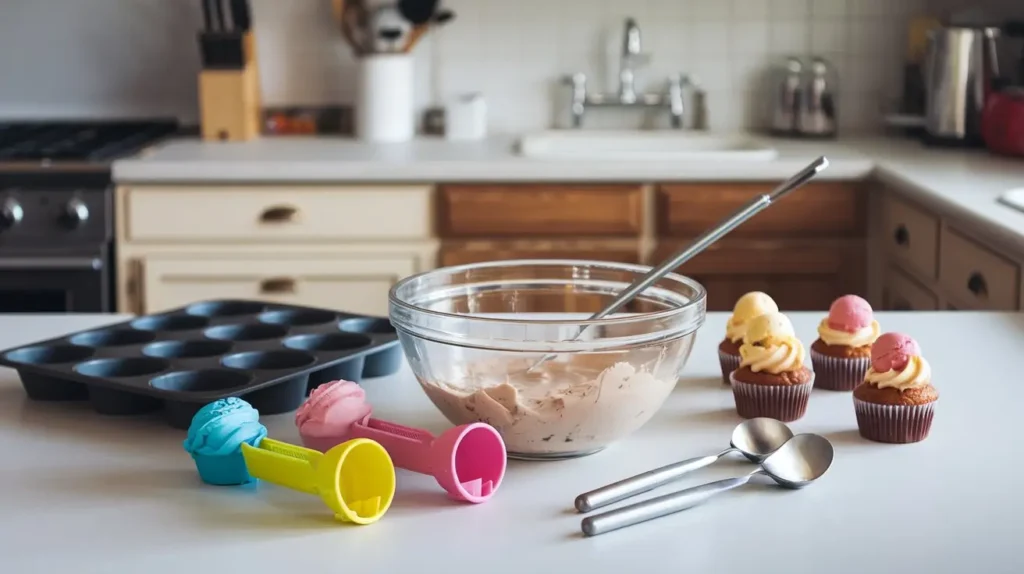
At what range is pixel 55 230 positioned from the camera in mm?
2920

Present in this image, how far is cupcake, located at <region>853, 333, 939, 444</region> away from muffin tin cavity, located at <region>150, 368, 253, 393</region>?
56 cm

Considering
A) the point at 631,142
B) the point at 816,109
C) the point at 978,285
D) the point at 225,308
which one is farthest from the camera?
the point at 631,142

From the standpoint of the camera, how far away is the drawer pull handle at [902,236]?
278 centimetres

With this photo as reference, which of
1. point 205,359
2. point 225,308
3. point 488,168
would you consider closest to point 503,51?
point 488,168

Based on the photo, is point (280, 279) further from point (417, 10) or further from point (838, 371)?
point (838, 371)

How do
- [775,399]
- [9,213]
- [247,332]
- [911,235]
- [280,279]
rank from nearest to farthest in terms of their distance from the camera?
[775,399], [247,332], [911,235], [9,213], [280,279]

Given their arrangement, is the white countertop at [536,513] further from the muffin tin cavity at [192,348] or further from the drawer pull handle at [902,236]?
the drawer pull handle at [902,236]

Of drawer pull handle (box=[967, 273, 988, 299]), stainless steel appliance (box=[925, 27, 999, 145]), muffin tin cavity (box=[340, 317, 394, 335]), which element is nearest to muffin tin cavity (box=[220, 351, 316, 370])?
muffin tin cavity (box=[340, 317, 394, 335])

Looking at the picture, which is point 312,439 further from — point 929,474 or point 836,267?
point 836,267

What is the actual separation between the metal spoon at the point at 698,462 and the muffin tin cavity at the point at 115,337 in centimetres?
61

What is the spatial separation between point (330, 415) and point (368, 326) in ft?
1.19

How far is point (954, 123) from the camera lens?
10.4 feet

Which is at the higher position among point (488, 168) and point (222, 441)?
point (488, 168)

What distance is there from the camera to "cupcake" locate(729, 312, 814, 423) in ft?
3.73
